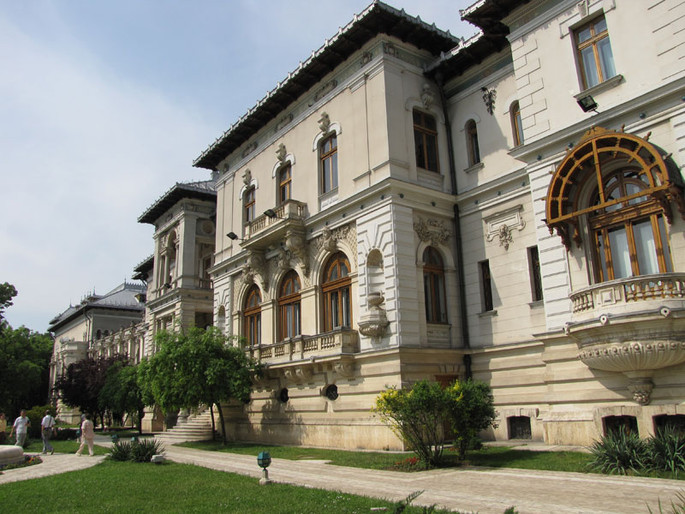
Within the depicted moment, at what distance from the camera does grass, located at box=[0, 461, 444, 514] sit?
10320 mm

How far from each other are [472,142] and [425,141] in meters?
1.92

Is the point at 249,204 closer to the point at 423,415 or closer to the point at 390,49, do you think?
the point at 390,49

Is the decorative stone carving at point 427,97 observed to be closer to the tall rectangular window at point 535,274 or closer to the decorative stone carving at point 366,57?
the decorative stone carving at point 366,57

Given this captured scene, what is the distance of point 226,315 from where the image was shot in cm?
3259

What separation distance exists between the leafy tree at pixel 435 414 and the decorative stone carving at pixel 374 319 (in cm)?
542

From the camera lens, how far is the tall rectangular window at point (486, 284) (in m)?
22.2

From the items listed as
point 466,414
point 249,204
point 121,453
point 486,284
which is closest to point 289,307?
point 249,204

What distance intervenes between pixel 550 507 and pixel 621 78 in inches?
484

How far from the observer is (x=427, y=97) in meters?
24.2

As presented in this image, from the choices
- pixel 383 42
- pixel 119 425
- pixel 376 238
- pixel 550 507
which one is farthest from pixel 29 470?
pixel 119 425

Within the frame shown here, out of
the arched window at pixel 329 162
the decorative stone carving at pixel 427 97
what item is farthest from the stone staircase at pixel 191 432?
the decorative stone carving at pixel 427 97

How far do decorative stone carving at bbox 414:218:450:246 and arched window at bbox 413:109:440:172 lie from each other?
7.85 ft

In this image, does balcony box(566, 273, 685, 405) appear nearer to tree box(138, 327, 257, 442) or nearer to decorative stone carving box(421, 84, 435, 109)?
decorative stone carving box(421, 84, 435, 109)

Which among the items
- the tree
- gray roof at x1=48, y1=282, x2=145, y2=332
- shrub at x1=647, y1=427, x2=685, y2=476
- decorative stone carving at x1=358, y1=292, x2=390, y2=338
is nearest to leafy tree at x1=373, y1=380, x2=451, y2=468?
shrub at x1=647, y1=427, x2=685, y2=476
